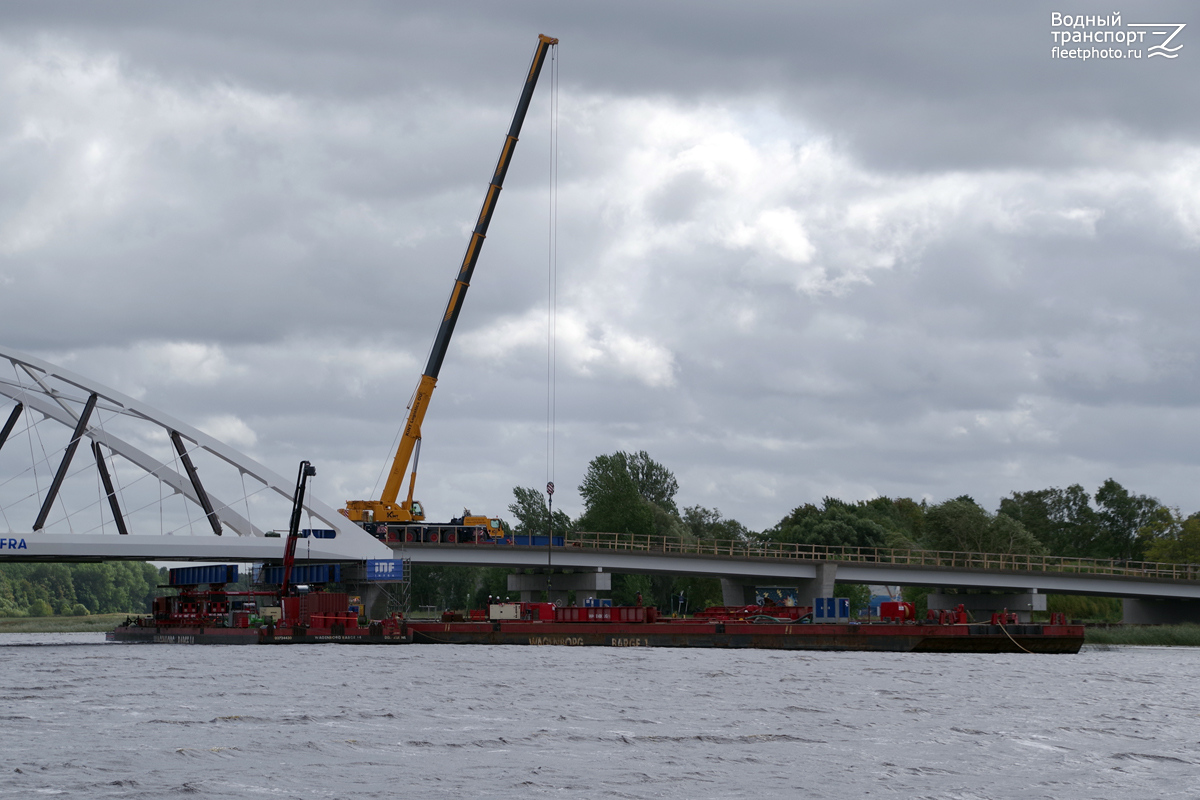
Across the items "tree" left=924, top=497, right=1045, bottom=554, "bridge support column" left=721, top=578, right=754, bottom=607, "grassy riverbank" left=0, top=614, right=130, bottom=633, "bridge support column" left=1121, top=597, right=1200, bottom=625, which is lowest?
"grassy riverbank" left=0, top=614, right=130, bottom=633

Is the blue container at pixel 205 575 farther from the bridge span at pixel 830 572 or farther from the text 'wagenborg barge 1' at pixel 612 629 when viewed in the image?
the bridge span at pixel 830 572

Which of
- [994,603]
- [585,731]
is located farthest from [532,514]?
[585,731]

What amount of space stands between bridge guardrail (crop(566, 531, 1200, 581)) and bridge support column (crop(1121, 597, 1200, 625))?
8.76 ft

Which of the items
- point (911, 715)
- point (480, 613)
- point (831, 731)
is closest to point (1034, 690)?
point (911, 715)

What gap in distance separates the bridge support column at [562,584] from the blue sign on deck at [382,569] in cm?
2396

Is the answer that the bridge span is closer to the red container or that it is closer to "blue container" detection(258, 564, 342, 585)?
"blue container" detection(258, 564, 342, 585)

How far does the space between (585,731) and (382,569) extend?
59016mm

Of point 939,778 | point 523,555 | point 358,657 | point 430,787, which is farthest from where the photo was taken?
point 523,555

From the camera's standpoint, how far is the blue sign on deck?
9325 centimetres

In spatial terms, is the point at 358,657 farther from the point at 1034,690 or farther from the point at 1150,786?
the point at 1150,786

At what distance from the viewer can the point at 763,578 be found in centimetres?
12250

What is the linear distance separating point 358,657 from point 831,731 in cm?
3815

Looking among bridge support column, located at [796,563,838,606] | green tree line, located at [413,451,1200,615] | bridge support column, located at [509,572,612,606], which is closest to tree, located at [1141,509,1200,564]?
green tree line, located at [413,451,1200,615]

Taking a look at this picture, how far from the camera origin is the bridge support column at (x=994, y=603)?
388 feet
